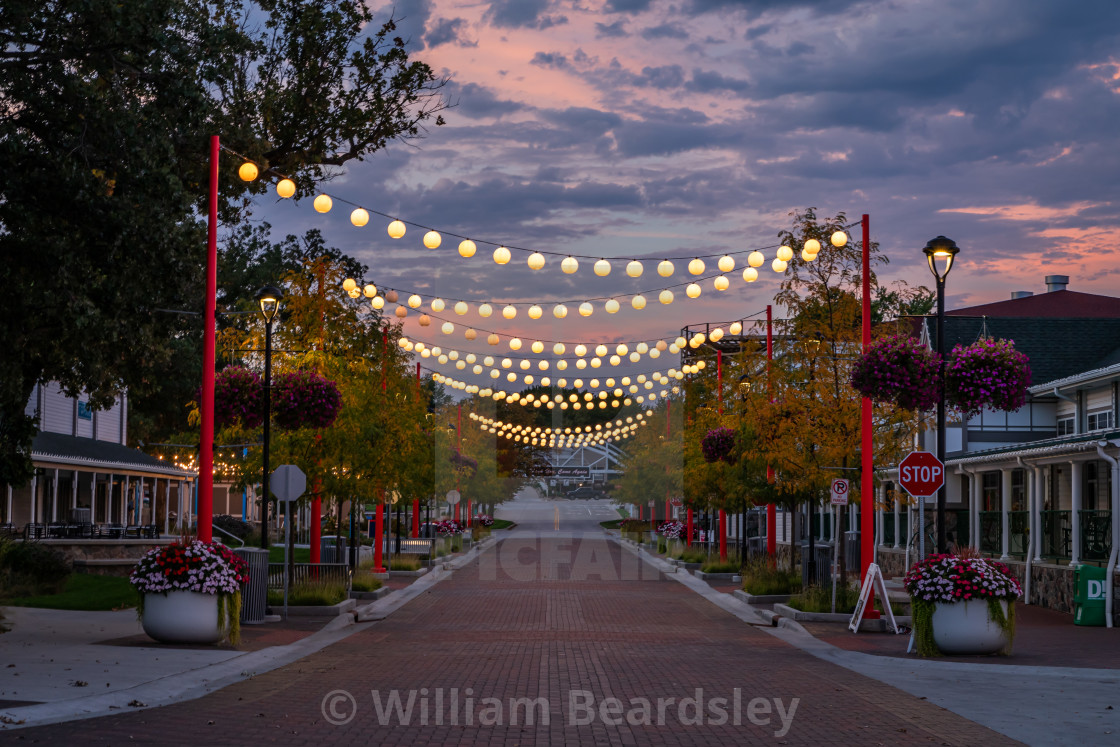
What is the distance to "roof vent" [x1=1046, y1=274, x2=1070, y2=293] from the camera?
54.1m

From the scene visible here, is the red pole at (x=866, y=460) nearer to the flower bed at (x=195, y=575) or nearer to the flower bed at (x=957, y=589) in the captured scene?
the flower bed at (x=957, y=589)

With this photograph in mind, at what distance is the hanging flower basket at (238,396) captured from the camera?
21.8m

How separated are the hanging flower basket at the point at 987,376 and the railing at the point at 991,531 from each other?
44.9 feet

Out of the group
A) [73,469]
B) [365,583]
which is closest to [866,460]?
[365,583]

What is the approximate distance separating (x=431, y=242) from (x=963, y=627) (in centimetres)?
1101

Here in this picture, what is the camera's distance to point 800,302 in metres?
26.2

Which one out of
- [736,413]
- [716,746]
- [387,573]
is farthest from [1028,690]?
[387,573]

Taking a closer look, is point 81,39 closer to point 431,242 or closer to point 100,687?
point 431,242

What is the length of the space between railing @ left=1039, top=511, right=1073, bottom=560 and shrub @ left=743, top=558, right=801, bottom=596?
18.4 ft

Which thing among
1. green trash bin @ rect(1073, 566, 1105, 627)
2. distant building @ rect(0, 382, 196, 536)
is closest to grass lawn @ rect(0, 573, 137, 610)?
distant building @ rect(0, 382, 196, 536)

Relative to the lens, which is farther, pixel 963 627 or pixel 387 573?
pixel 387 573

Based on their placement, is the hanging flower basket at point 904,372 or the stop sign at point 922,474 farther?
the stop sign at point 922,474

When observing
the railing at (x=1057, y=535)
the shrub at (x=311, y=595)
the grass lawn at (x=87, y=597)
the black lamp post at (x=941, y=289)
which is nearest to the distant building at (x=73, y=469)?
the grass lawn at (x=87, y=597)

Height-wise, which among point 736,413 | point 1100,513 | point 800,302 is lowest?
point 1100,513
